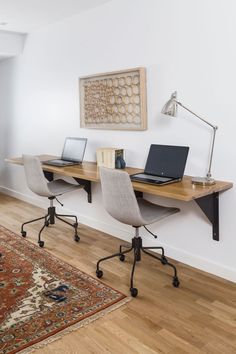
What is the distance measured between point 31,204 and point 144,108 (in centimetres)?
252

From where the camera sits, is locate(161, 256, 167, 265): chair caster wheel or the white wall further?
locate(161, 256, 167, 265): chair caster wheel

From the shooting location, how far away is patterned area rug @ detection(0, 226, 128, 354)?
6.61ft

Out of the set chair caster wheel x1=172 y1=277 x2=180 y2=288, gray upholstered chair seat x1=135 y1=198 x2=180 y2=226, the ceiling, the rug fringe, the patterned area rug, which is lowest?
the rug fringe

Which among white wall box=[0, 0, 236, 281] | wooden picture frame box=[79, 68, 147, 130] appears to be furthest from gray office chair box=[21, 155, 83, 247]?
wooden picture frame box=[79, 68, 147, 130]

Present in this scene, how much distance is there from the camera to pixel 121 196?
2.45 metres

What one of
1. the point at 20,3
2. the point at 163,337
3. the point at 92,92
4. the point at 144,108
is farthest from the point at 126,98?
the point at 163,337

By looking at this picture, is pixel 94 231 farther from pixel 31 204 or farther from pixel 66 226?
pixel 31 204

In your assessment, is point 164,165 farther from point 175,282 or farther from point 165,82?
point 175,282

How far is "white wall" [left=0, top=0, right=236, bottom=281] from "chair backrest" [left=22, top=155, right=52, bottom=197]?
24.9 inches

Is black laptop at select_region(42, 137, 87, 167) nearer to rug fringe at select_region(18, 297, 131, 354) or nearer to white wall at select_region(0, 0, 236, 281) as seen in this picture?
white wall at select_region(0, 0, 236, 281)

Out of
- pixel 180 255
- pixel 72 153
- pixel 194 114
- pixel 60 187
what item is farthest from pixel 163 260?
pixel 72 153

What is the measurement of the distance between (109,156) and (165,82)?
0.84m

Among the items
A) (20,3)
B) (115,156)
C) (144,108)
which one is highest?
(20,3)

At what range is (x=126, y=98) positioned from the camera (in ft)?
10.6
